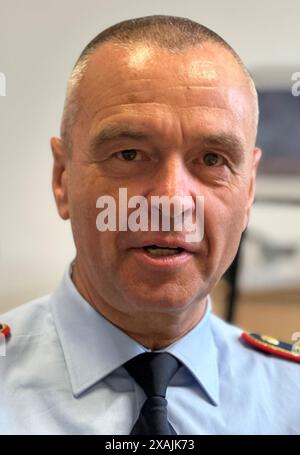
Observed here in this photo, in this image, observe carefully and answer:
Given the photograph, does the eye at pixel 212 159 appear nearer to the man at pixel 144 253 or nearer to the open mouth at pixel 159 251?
the man at pixel 144 253

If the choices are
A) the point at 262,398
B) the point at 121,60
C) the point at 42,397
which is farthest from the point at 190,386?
the point at 121,60

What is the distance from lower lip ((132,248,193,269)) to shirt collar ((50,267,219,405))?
16 cm

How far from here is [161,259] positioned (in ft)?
2.26

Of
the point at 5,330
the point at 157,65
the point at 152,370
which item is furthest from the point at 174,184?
the point at 5,330

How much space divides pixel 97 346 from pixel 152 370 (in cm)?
9

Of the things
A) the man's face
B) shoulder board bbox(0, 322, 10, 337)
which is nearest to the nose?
the man's face

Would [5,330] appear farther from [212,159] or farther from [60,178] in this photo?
[212,159]

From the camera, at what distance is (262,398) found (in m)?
0.83

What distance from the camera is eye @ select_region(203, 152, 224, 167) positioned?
741 millimetres

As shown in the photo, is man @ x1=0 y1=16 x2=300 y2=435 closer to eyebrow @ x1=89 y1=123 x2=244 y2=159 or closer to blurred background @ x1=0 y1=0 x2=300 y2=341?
eyebrow @ x1=89 y1=123 x2=244 y2=159

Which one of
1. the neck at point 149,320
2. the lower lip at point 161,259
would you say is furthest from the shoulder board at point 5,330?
the lower lip at point 161,259

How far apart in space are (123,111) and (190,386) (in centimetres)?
44

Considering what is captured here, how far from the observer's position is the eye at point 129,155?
2.35 ft

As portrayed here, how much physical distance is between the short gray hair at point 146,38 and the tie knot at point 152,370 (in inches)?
13.6
